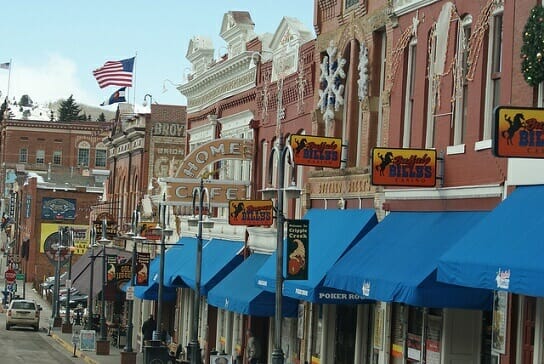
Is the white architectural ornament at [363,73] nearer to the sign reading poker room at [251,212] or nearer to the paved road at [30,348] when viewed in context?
the sign reading poker room at [251,212]

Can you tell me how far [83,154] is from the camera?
135m

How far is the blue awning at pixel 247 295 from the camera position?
107 ft

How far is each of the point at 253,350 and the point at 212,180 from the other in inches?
329

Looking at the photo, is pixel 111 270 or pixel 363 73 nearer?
pixel 363 73

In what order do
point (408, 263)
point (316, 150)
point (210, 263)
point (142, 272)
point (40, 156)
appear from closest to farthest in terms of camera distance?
point (408, 263), point (316, 150), point (210, 263), point (142, 272), point (40, 156)

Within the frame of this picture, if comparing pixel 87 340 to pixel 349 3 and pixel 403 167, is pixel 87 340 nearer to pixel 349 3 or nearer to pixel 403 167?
pixel 349 3

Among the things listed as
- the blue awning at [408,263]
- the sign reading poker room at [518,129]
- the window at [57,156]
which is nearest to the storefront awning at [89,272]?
the blue awning at [408,263]

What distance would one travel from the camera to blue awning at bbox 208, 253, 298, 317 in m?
32.5

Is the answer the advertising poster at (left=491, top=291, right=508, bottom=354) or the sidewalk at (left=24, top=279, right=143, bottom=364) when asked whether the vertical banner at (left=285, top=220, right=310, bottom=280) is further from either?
the sidewalk at (left=24, top=279, right=143, bottom=364)

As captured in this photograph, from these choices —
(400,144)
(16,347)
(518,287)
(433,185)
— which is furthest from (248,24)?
(518,287)


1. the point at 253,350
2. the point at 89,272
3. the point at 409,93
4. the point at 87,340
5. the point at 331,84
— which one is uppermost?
the point at 331,84

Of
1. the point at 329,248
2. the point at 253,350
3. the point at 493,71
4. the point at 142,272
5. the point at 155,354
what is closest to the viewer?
the point at 493,71

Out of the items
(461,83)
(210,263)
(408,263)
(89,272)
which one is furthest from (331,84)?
(89,272)

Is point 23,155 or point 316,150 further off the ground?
point 23,155
